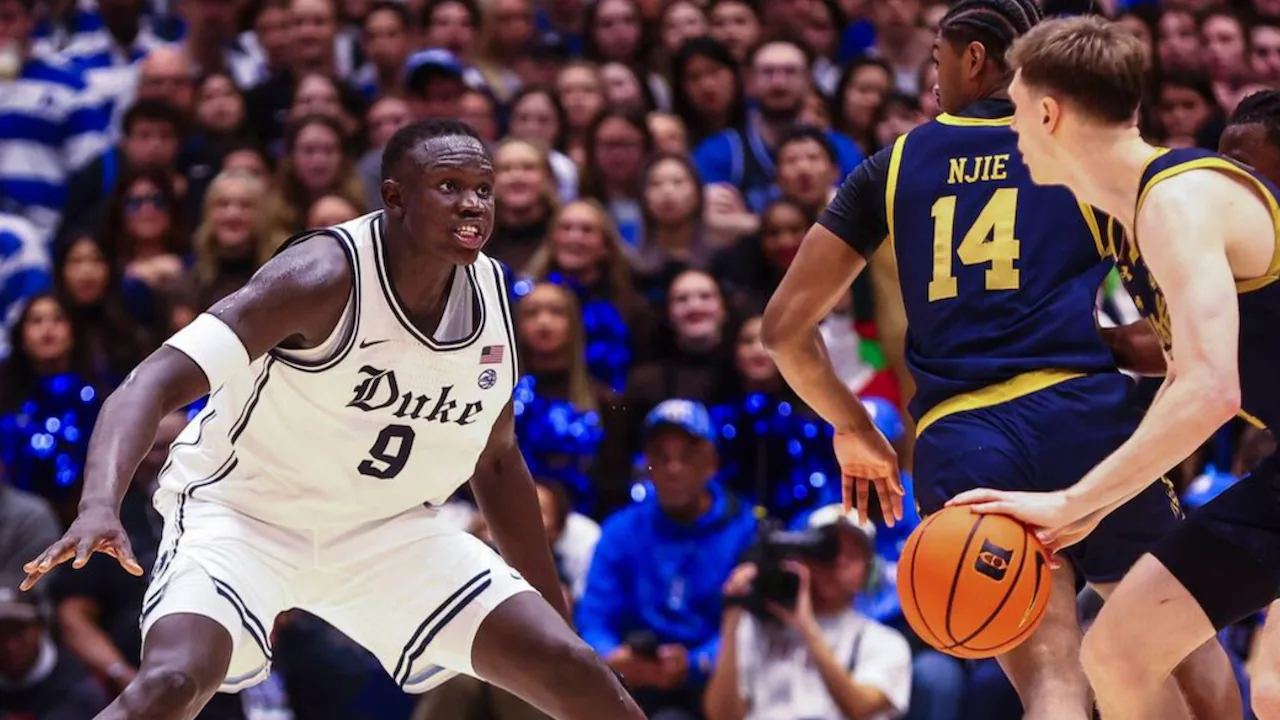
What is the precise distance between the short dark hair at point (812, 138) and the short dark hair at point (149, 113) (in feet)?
10.0

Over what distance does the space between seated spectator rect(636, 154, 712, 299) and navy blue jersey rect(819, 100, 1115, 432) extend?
380 centimetres

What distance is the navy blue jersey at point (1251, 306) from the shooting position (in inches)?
168

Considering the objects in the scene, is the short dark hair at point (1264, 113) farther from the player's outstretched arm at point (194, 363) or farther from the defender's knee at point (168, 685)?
the defender's knee at point (168, 685)

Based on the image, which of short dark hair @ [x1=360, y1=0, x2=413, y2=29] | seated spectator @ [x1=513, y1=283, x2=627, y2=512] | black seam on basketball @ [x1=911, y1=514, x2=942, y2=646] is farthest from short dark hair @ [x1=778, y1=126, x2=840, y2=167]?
black seam on basketball @ [x1=911, y1=514, x2=942, y2=646]

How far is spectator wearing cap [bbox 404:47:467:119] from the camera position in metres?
9.58

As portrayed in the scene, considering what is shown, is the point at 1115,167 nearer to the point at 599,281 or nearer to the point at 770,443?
the point at 770,443

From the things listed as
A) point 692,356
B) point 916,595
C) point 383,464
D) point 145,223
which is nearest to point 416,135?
point 383,464

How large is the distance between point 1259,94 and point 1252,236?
4.13 feet

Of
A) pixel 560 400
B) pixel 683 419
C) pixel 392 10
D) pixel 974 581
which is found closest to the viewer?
pixel 974 581

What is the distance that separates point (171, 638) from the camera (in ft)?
15.8

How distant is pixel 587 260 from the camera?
8641mm

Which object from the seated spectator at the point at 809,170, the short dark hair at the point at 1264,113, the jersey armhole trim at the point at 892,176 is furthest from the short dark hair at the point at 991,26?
the seated spectator at the point at 809,170

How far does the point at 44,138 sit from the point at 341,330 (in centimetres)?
565

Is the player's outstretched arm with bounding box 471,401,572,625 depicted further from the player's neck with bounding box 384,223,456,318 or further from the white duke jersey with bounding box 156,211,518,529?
the player's neck with bounding box 384,223,456,318
